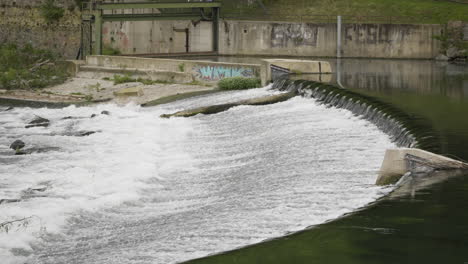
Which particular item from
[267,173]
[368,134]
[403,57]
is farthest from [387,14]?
[267,173]

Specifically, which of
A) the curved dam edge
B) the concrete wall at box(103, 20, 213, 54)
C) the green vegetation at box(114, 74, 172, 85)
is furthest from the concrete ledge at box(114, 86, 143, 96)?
the concrete wall at box(103, 20, 213, 54)

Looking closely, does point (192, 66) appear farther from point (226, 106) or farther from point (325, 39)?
point (325, 39)

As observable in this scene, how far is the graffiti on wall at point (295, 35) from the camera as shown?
48406mm

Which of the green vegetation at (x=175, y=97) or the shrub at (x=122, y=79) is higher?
the shrub at (x=122, y=79)

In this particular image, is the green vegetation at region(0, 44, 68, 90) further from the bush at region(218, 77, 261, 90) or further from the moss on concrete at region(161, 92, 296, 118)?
the moss on concrete at region(161, 92, 296, 118)

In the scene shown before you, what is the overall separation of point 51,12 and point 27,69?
823cm

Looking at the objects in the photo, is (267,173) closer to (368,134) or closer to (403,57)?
(368,134)

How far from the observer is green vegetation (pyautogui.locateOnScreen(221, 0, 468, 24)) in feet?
161

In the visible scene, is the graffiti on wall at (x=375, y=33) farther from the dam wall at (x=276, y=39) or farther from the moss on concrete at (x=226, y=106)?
the moss on concrete at (x=226, y=106)

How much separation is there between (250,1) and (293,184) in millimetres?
37575

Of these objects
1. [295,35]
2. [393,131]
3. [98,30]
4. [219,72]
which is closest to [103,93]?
[219,72]

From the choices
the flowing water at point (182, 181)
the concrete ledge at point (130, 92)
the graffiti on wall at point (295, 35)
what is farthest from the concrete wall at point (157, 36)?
the flowing water at point (182, 181)

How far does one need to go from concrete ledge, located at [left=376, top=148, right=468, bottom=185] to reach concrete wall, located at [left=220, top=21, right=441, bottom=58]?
1210 inches

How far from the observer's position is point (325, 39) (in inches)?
1901
